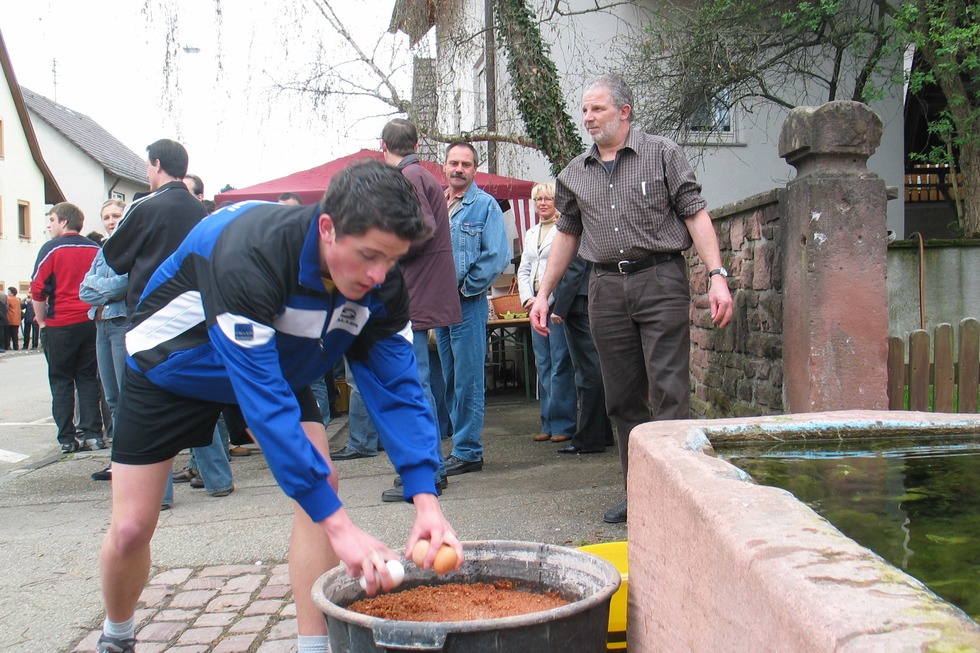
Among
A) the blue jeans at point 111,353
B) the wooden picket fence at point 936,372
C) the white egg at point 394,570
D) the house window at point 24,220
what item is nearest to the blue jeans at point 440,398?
the blue jeans at point 111,353

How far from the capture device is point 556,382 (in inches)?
269

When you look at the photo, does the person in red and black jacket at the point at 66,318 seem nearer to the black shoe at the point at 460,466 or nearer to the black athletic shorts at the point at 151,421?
the black shoe at the point at 460,466

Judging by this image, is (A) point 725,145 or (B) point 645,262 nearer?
(B) point 645,262

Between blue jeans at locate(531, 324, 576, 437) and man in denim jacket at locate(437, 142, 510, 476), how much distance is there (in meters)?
1.02

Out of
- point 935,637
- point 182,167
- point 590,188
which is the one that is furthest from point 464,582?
point 182,167

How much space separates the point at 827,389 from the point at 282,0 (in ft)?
25.3

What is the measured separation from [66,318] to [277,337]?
589 centimetres

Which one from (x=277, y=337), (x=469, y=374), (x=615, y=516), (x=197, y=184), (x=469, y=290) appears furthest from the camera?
(x=197, y=184)

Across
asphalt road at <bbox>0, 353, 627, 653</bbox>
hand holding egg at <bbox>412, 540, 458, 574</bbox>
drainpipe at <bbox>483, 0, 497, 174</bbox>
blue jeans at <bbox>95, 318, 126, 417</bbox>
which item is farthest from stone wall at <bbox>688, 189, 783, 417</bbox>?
drainpipe at <bbox>483, 0, 497, 174</bbox>

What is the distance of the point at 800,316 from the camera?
14.5 ft

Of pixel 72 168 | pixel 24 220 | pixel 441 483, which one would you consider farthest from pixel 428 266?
pixel 72 168

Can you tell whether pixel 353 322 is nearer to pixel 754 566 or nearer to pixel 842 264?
pixel 754 566

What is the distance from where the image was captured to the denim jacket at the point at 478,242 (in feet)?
18.9

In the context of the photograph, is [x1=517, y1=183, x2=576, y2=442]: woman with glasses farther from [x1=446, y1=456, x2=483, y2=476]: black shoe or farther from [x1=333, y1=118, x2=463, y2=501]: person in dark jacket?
[x1=333, y1=118, x2=463, y2=501]: person in dark jacket
